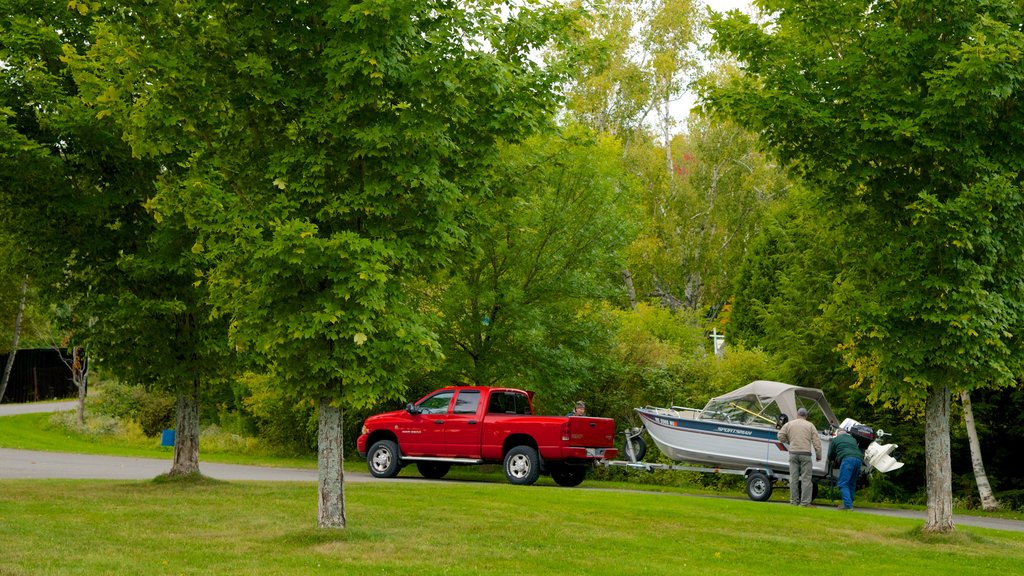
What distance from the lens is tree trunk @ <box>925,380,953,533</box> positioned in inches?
574

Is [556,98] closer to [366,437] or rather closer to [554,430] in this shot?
[554,430]

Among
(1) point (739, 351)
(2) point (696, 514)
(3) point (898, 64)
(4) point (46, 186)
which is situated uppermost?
(3) point (898, 64)

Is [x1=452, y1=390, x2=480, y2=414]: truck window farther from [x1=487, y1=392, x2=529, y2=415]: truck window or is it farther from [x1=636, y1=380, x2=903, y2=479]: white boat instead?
[x1=636, y1=380, x2=903, y2=479]: white boat

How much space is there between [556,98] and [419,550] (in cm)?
578

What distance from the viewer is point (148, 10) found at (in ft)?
42.7

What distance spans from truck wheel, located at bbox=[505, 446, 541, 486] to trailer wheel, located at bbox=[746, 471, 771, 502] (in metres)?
4.36

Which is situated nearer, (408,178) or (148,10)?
(408,178)

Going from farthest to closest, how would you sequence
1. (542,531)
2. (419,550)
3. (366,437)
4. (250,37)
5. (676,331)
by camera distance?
(676,331) → (366,437) → (542,531) → (250,37) → (419,550)

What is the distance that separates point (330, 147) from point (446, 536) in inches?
194

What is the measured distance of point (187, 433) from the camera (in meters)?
18.8

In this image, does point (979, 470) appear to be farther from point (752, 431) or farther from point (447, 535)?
point (447, 535)

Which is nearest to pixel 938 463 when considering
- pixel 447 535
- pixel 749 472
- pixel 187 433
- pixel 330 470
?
pixel 749 472

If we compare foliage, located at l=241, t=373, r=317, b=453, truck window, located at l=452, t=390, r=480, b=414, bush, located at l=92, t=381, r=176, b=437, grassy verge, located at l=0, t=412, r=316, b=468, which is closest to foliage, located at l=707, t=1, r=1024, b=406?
truck window, located at l=452, t=390, r=480, b=414

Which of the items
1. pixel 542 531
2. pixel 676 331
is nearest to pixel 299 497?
pixel 542 531
